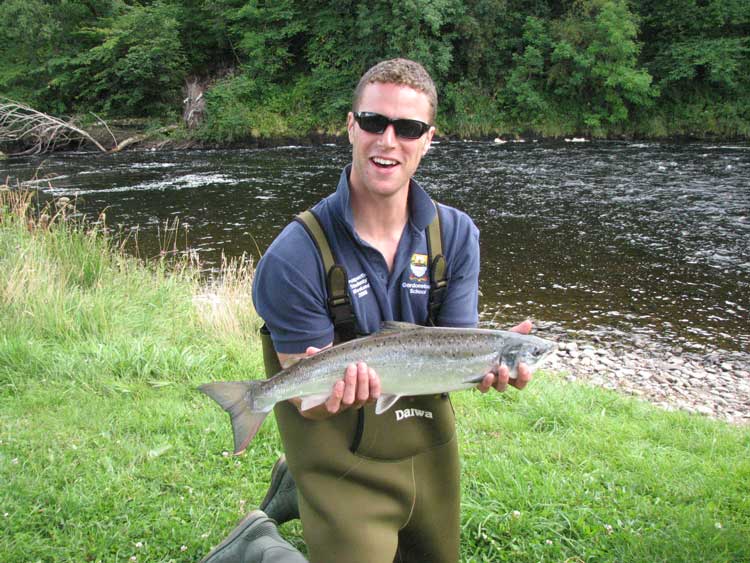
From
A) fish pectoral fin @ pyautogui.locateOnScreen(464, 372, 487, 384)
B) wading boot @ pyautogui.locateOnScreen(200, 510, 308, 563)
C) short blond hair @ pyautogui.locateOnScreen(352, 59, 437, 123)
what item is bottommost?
wading boot @ pyautogui.locateOnScreen(200, 510, 308, 563)

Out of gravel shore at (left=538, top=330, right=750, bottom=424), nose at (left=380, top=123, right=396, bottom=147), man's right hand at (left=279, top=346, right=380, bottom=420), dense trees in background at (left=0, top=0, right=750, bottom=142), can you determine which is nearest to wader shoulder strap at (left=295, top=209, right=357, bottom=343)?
man's right hand at (left=279, top=346, right=380, bottom=420)

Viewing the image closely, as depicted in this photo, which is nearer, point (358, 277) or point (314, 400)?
point (314, 400)

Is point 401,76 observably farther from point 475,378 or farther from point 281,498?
point 281,498

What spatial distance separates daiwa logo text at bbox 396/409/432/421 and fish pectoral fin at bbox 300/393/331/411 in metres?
0.49

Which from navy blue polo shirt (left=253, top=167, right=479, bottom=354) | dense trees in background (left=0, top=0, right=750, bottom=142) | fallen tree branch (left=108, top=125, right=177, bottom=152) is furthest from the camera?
dense trees in background (left=0, top=0, right=750, bottom=142)

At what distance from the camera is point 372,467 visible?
280cm

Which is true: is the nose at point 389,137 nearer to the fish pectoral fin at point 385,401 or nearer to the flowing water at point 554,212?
the fish pectoral fin at point 385,401

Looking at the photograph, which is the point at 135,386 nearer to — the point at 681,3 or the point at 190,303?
the point at 190,303

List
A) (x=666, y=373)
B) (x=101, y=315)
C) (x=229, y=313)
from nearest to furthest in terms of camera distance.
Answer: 1. (x=101, y=315)
2. (x=229, y=313)
3. (x=666, y=373)

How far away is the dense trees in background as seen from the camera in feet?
94.5

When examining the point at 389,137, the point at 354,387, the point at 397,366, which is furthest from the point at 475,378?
the point at 389,137

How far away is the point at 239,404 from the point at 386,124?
1.44m

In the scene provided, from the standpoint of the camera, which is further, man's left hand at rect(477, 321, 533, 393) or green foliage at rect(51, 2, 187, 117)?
green foliage at rect(51, 2, 187, 117)

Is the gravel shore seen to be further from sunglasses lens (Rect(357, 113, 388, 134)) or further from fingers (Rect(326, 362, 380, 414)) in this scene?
sunglasses lens (Rect(357, 113, 388, 134))
